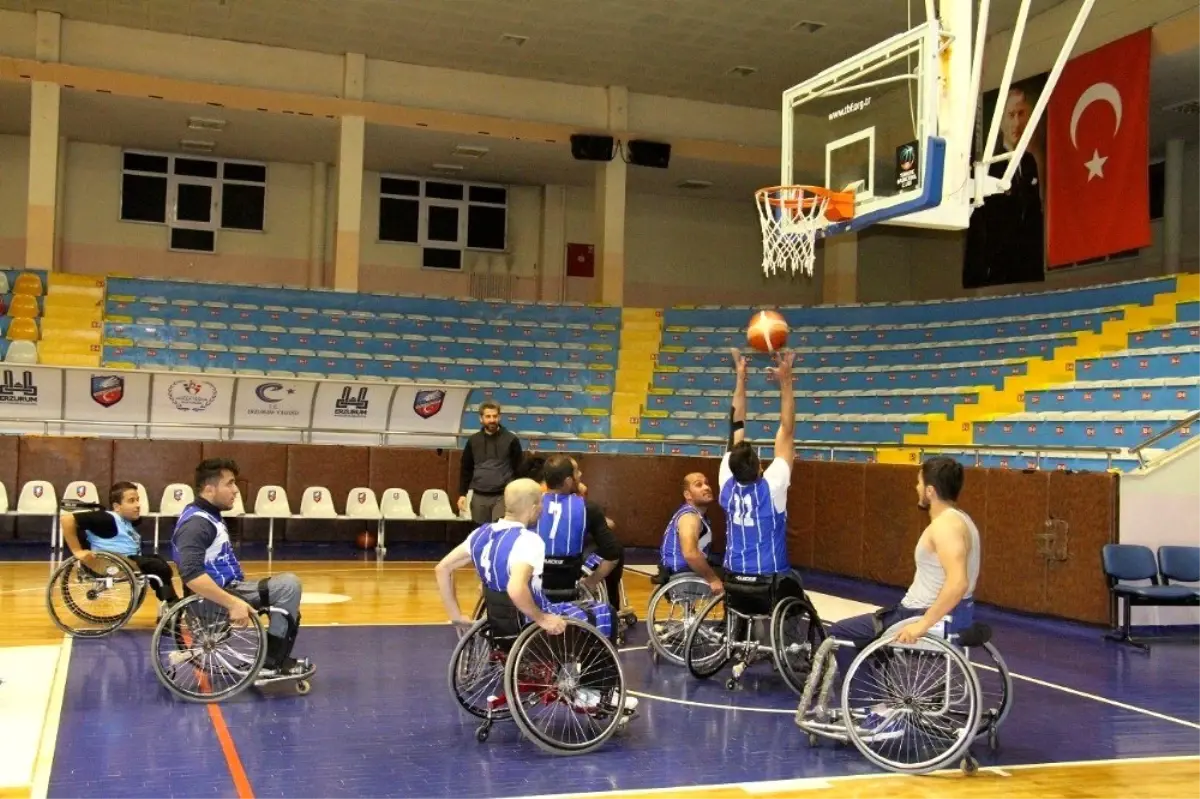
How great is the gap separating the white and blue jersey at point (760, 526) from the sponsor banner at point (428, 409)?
10.7 m

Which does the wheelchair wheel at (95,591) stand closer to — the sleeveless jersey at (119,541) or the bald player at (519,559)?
the sleeveless jersey at (119,541)

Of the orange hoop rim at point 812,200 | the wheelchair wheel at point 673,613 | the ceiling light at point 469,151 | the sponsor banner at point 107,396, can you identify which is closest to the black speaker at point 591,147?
the ceiling light at point 469,151

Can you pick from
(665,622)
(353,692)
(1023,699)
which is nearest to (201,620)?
(353,692)

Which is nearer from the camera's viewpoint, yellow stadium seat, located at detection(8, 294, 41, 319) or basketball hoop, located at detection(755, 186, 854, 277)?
basketball hoop, located at detection(755, 186, 854, 277)

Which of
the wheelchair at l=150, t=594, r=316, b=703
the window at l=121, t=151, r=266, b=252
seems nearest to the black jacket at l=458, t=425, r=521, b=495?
the wheelchair at l=150, t=594, r=316, b=703

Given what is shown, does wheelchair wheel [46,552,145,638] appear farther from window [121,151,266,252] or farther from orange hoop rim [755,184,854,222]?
window [121,151,266,252]

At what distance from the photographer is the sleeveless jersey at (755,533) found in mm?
6863

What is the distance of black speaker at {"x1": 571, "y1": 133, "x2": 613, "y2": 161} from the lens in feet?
64.7

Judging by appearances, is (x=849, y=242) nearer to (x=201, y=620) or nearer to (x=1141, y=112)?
(x=1141, y=112)

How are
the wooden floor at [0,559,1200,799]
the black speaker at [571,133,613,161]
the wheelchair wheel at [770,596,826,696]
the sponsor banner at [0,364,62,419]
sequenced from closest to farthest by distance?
the wooden floor at [0,559,1200,799] → the wheelchair wheel at [770,596,826,696] → the sponsor banner at [0,364,62,419] → the black speaker at [571,133,613,161]

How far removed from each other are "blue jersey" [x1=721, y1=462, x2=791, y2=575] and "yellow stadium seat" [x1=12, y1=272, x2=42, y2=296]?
13842mm

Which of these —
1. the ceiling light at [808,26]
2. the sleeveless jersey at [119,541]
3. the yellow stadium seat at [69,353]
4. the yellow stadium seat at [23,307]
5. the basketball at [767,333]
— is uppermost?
the ceiling light at [808,26]

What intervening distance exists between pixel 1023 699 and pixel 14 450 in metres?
12.4

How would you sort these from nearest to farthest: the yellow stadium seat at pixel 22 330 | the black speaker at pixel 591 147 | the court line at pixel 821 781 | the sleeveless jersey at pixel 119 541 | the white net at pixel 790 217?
the court line at pixel 821 781 → the sleeveless jersey at pixel 119 541 → the white net at pixel 790 217 → the yellow stadium seat at pixel 22 330 → the black speaker at pixel 591 147
